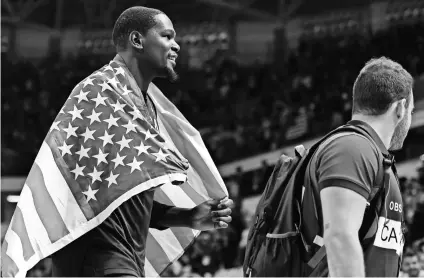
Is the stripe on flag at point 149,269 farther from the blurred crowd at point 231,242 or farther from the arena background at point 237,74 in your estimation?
the blurred crowd at point 231,242

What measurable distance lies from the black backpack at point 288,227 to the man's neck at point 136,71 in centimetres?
77

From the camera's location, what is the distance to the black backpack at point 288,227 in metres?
2.62

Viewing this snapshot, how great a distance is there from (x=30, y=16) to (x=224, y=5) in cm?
591

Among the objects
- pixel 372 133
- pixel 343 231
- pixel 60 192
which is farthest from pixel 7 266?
pixel 372 133

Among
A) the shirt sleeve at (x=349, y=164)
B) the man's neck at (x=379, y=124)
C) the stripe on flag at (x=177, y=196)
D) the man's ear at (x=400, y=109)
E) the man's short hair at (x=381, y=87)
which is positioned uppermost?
the man's short hair at (x=381, y=87)

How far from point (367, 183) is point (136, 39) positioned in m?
1.22

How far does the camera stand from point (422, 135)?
555 inches

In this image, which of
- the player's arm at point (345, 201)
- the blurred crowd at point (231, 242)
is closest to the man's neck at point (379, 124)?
the player's arm at point (345, 201)

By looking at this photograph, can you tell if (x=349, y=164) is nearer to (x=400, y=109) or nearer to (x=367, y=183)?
(x=367, y=183)

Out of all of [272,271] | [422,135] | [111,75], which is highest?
[111,75]

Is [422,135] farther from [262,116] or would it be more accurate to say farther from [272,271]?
[272,271]

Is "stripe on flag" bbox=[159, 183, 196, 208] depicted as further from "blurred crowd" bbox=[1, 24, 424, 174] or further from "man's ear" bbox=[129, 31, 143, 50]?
"blurred crowd" bbox=[1, 24, 424, 174]

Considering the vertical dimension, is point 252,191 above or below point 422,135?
below

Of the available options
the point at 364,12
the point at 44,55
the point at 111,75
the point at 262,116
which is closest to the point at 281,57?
the point at 364,12
